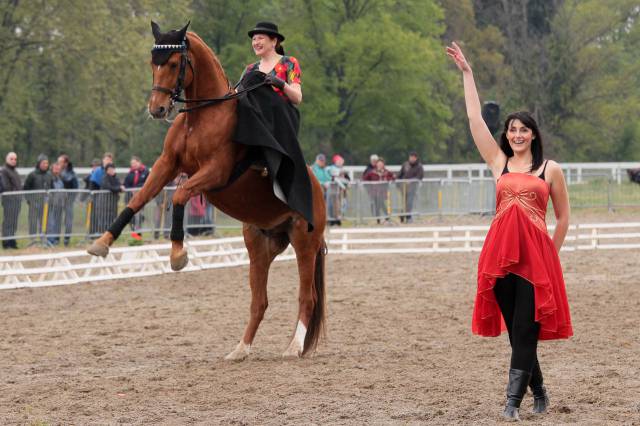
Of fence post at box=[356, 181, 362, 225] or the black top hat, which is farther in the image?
fence post at box=[356, 181, 362, 225]

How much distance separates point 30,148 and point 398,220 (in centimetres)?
1716

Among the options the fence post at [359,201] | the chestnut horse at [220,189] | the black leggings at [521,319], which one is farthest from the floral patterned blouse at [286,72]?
the fence post at [359,201]

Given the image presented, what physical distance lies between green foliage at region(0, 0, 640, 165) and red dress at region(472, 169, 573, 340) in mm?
28456

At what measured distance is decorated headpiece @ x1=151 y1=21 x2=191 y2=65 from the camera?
8406mm

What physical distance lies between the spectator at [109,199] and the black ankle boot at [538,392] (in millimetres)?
13429

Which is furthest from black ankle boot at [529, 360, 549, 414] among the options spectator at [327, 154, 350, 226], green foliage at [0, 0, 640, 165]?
green foliage at [0, 0, 640, 165]

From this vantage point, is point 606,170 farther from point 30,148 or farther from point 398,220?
point 30,148

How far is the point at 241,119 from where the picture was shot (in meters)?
8.70

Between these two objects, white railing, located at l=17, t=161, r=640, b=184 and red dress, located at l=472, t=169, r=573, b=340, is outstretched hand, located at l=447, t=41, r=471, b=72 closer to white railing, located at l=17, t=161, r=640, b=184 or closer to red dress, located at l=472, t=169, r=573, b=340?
red dress, located at l=472, t=169, r=573, b=340

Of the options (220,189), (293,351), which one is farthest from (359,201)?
(220,189)

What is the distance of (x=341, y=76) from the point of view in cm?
4244

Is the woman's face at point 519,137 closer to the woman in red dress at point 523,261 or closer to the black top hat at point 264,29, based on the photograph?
the woman in red dress at point 523,261

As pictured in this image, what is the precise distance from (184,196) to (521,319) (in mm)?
2812

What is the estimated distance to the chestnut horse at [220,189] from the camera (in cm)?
828
